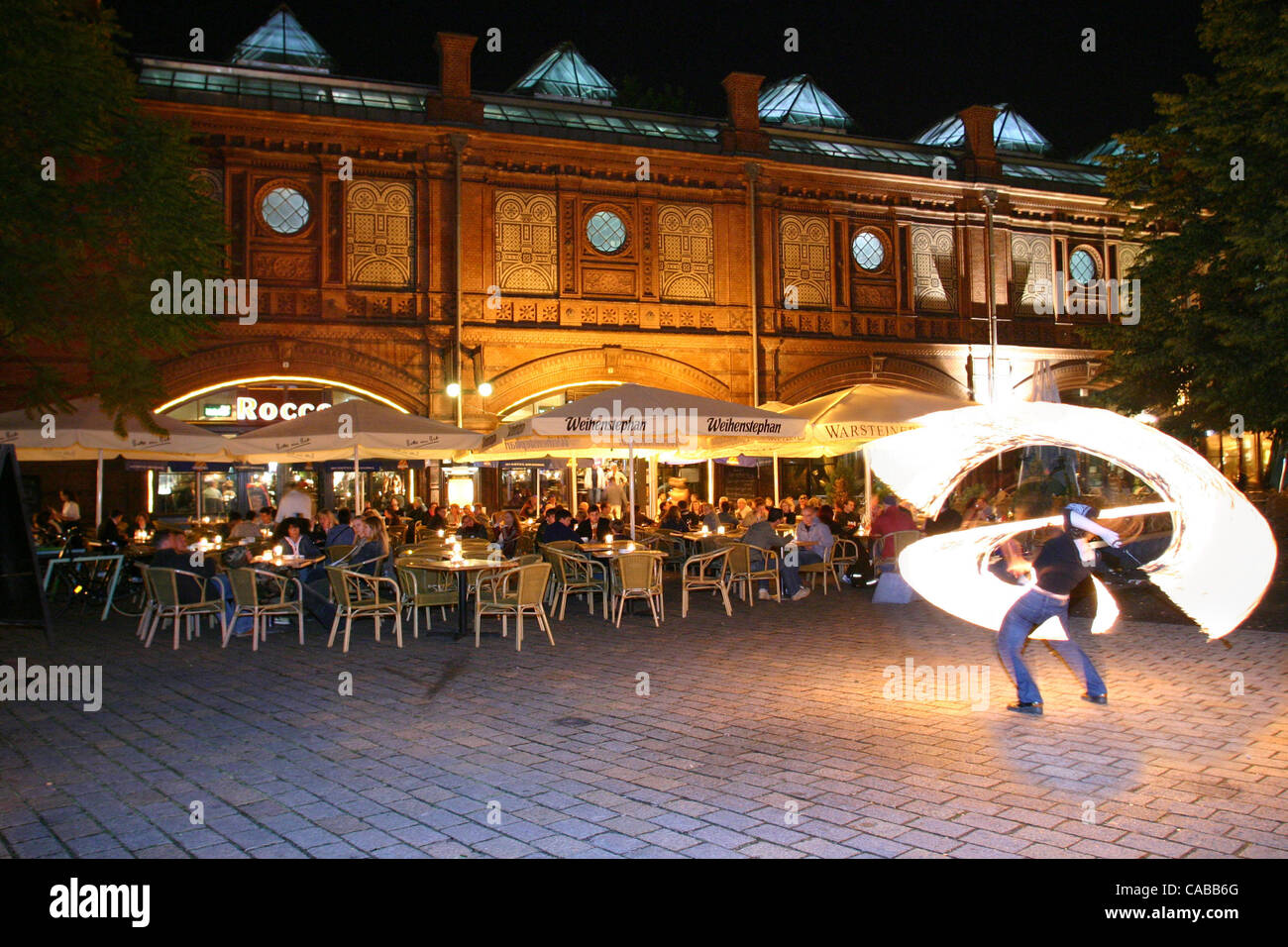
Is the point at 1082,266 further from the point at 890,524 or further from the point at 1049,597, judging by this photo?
the point at 1049,597

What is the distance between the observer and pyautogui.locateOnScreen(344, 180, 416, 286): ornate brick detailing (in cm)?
2162

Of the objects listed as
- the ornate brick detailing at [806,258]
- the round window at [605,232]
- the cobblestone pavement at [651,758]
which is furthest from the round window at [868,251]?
the cobblestone pavement at [651,758]

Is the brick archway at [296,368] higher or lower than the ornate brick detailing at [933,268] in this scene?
lower

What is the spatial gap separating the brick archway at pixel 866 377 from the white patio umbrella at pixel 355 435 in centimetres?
1245

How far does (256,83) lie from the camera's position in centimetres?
2269

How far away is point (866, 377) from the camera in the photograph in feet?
84.7

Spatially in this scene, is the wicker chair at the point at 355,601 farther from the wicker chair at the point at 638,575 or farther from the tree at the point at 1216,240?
the tree at the point at 1216,240

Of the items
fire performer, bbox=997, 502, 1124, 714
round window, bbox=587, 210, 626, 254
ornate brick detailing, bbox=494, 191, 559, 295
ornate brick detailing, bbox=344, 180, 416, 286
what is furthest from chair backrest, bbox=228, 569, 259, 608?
round window, bbox=587, 210, 626, 254

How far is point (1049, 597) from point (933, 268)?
22014 millimetres

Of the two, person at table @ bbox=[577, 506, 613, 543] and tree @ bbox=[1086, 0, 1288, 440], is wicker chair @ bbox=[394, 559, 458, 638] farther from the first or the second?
tree @ bbox=[1086, 0, 1288, 440]

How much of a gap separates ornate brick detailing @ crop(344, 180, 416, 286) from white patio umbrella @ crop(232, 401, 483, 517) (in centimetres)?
840

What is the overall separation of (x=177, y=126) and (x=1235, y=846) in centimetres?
1276

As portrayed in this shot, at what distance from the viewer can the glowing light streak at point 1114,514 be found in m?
6.71

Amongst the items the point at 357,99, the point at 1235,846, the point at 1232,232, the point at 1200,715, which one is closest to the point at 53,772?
the point at 1235,846
